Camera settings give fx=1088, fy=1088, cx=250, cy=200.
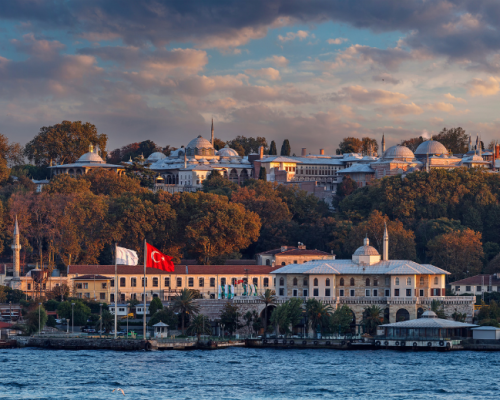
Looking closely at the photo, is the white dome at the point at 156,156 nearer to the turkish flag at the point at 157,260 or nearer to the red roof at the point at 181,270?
the red roof at the point at 181,270

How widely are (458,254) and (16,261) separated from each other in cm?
3509

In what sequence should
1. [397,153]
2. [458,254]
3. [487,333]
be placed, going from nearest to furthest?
1. [487,333]
2. [458,254]
3. [397,153]

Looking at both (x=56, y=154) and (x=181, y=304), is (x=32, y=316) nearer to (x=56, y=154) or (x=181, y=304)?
(x=181, y=304)

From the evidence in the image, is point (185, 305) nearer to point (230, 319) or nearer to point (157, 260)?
point (230, 319)

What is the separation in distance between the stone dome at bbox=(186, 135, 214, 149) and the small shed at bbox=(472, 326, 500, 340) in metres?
75.7

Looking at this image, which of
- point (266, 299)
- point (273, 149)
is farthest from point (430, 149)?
point (266, 299)

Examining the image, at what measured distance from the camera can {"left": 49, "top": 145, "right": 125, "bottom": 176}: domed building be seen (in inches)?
4755

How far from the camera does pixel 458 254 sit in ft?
282

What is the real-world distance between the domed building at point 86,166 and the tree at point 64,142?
2.60 m

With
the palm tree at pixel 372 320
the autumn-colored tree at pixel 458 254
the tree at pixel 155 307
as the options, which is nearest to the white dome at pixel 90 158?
the autumn-colored tree at pixel 458 254

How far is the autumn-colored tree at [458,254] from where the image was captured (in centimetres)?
8581

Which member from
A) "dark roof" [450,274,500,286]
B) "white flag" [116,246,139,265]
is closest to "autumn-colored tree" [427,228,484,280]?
"dark roof" [450,274,500,286]

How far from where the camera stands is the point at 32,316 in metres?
69.9

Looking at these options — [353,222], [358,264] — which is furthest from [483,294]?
[353,222]
